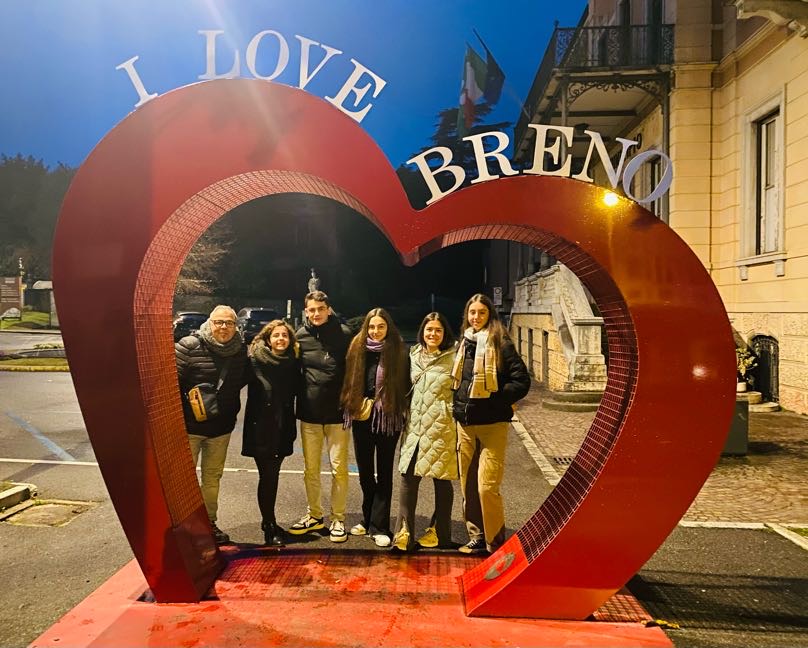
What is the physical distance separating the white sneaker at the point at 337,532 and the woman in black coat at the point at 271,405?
0.39 meters

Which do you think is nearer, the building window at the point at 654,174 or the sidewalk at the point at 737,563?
the sidewalk at the point at 737,563

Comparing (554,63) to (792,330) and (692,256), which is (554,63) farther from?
(692,256)

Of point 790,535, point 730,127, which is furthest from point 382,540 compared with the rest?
point 730,127

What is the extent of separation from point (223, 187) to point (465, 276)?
39.0 m

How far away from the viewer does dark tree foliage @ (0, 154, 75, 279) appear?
4134 cm

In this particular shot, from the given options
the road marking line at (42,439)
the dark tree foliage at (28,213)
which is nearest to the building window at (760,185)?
the road marking line at (42,439)

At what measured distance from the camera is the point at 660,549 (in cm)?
461

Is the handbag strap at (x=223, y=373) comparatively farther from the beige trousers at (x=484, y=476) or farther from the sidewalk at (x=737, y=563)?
the sidewalk at (x=737, y=563)

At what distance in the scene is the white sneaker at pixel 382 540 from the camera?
14.6ft

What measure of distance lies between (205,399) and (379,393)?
4.11 feet

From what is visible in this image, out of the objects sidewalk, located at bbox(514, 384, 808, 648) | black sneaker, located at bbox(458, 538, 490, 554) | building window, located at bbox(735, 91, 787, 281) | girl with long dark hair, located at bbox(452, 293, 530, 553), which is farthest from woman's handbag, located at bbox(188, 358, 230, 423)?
building window, located at bbox(735, 91, 787, 281)

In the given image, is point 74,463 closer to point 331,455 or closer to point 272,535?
point 272,535

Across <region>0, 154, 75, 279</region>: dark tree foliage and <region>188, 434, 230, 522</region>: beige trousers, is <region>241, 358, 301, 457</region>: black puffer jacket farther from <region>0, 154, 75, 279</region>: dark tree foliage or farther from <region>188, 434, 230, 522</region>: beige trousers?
<region>0, 154, 75, 279</region>: dark tree foliage

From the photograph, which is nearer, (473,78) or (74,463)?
(74,463)
